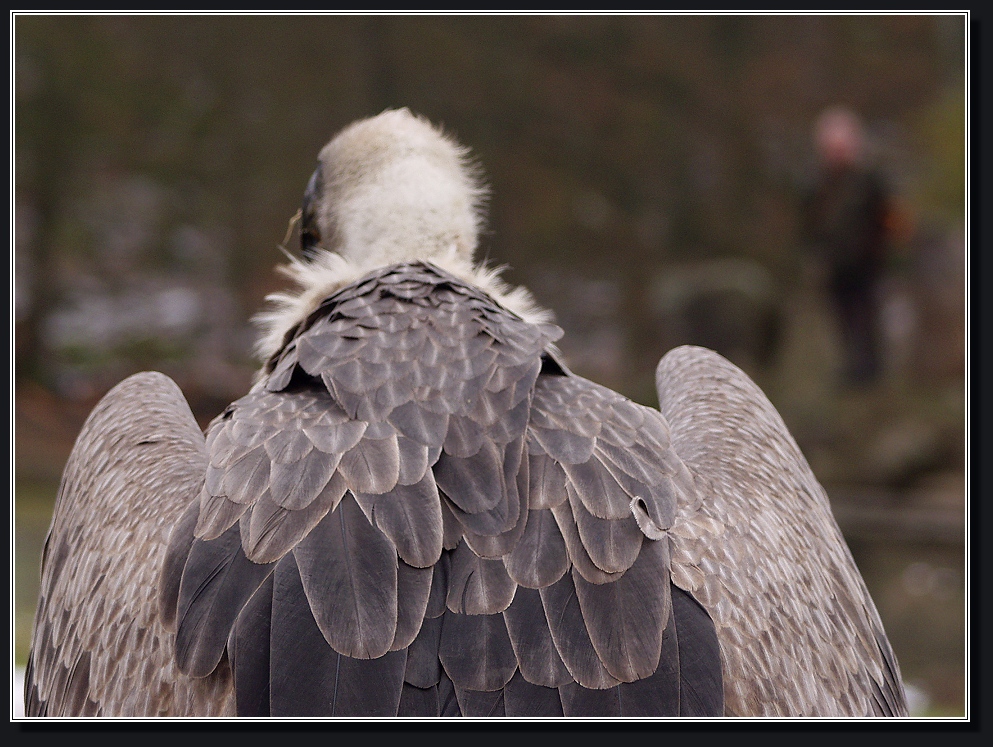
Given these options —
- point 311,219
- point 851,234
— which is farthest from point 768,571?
point 851,234

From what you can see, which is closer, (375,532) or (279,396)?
(375,532)

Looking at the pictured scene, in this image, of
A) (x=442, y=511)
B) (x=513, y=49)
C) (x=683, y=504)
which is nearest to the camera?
(x=442, y=511)

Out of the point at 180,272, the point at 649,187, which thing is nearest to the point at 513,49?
the point at 649,187

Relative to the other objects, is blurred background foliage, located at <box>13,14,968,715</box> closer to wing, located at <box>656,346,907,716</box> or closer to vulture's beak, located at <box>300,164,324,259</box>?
vulture's beak, located at <box>300,164,324,259</box>

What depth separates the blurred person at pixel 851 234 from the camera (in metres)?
15.4

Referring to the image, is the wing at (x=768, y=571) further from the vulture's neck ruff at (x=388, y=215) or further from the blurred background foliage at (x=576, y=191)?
the blurred background foliage at (x=576, y=191)

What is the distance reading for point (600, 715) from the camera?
244cm

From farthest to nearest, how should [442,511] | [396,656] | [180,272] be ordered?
[180,272], [442,511], [396,656]

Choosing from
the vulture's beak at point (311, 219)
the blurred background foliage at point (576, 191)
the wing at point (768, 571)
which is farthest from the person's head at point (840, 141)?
the wing at point (768, 571)

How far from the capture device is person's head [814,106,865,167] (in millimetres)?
14539

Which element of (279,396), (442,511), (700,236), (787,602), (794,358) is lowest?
(787,602)

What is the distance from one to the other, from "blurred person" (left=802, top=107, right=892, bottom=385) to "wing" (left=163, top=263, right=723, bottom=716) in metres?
12.7

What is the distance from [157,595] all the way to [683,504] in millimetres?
1226

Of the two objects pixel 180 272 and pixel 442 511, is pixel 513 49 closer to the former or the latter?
pixel 180 272
